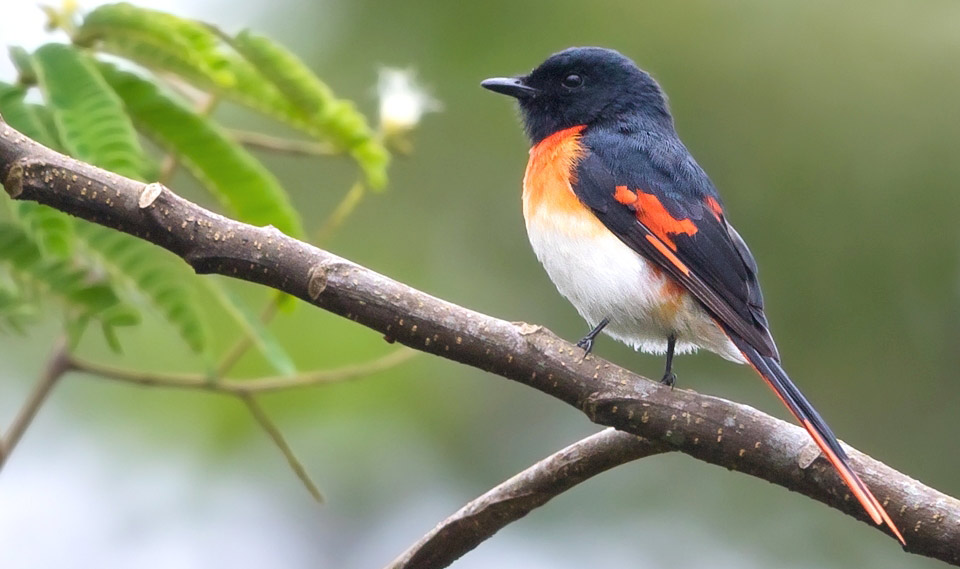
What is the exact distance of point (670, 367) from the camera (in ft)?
9.46

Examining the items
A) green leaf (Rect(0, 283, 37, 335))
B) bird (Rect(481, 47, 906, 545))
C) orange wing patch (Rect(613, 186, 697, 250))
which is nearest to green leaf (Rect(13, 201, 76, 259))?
green leaf (Rect(0, 283, 37, 335))

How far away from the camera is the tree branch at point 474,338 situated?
76.9 inches

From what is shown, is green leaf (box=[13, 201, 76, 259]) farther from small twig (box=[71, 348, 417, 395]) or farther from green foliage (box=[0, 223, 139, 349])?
small twig (box=[71, 348, 417, 395])

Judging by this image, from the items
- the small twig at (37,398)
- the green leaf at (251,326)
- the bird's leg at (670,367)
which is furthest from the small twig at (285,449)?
the bird's leg at (670,367)

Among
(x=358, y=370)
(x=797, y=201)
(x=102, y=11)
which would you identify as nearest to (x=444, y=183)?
(x=797, y=201)

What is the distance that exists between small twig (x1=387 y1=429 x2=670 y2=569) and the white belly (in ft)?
2.31

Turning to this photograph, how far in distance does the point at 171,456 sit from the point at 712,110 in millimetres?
3184

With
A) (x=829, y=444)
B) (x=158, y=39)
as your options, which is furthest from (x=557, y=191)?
(x=829, y=444)

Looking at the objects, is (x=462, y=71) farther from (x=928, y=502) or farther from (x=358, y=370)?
(x=928, y=502)

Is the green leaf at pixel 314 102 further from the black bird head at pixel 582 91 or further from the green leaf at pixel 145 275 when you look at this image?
the black bird head at pixel 582 91

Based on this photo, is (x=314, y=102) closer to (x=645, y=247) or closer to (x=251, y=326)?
(x=251, y=326)

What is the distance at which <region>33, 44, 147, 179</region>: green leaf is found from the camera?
2.27 m

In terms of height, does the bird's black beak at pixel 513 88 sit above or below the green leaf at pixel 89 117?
above

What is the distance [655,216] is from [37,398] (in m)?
1.59
